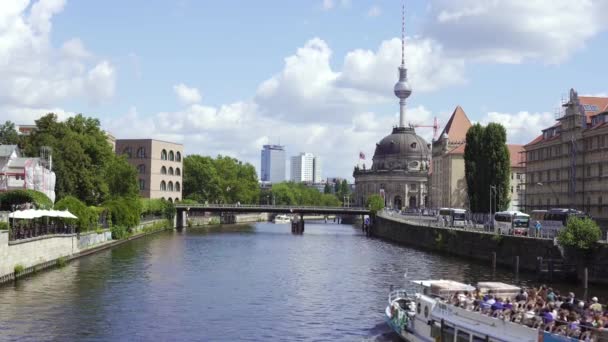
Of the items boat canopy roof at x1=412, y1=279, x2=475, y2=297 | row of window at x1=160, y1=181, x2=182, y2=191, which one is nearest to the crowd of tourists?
boat canopy roof at x1=412, y1=279, x2=475, y2=297

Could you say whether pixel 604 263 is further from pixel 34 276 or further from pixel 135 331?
pixel 34 276

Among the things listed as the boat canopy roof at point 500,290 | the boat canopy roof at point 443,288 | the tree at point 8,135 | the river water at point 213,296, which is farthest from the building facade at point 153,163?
the boat canopy roof at point 500,290

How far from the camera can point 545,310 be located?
33281mm

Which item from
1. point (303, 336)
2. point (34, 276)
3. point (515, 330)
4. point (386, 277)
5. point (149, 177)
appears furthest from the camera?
point (149, 177)

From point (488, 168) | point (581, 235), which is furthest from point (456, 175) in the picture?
point (581, 235)

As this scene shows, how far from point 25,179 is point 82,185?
17.2 metres

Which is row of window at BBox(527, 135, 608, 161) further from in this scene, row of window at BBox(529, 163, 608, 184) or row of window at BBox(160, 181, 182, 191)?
row of window at BBox(160, 181, 182, 191)

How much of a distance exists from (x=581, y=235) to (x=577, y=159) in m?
37.3

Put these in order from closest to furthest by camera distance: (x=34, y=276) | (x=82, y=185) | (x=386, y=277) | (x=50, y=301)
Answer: (x=50, y=301) < (x=34, y=276) < (x=386, y=277) < (x=82, y=185)

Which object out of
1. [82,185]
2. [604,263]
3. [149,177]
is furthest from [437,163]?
[604,263]

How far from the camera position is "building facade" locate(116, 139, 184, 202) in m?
A: 189

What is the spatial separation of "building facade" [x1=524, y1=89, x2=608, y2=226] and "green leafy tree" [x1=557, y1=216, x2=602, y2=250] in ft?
64.7

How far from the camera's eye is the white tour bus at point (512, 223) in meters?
86.8

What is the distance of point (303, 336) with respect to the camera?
43.4 m
